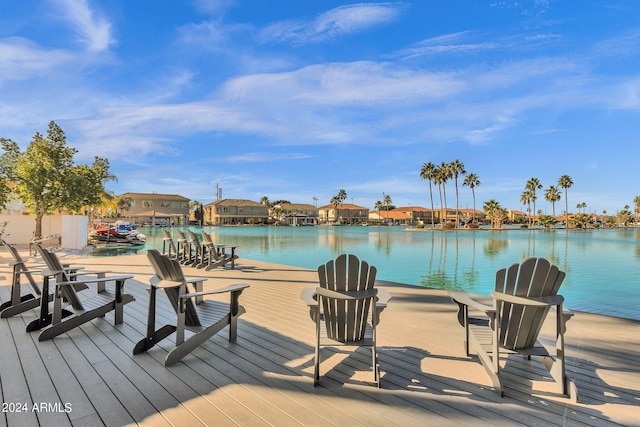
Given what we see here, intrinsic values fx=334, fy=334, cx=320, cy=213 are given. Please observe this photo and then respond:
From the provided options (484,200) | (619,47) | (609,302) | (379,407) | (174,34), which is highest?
(619,47)

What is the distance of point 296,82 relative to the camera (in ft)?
69.4

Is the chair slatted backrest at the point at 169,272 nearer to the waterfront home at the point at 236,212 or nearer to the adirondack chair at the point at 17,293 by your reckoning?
the adirondack chair at the point at 17,293

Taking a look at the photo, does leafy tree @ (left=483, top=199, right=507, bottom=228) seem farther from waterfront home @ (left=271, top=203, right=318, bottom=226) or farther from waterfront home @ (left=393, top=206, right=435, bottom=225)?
waterfront home @ (left=271, top=203, right=318, bottom=226)

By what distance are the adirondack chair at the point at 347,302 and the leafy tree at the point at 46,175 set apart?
16712mm

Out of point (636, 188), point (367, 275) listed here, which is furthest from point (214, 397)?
point (636, 188)

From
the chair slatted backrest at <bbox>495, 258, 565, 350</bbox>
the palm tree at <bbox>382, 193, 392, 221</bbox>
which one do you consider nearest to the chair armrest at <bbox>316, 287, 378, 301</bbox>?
the chair slatted backrest at <bbox>495, 258, 565, 350</bbox>

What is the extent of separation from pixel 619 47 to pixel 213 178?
2933 inches

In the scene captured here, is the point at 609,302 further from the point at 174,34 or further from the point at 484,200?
the point at 484,200

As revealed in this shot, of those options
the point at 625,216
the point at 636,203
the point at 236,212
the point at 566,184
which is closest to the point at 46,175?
the point at 236,212

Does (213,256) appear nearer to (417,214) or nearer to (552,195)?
(552,195)

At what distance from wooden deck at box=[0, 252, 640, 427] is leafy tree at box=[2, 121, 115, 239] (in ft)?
45.9

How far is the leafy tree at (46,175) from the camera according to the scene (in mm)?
14453

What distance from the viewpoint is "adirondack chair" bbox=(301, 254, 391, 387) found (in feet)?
7.85

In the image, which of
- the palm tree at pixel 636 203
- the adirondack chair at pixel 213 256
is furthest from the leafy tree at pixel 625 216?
the adirondack chair at pixel 213 256
